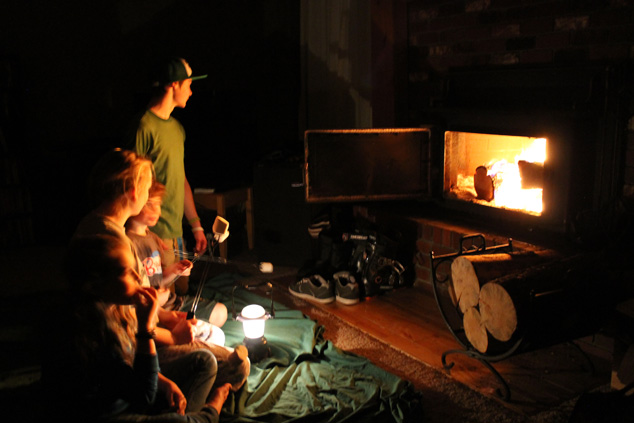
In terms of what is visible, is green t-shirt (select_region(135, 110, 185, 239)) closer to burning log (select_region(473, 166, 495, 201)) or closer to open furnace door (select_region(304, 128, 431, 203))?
open furnace door (select_region(304, 128, 431, 203))

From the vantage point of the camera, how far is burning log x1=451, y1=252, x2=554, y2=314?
238 centimetres

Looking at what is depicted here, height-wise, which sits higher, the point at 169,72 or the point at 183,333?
the point at 169,72

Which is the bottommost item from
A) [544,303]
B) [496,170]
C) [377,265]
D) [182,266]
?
[377,265]

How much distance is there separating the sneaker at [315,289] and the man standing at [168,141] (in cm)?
77

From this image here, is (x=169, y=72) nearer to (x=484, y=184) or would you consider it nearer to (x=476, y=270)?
(x=476, y=270)

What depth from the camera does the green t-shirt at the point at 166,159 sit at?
8.86ft

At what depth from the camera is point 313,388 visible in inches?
95.3

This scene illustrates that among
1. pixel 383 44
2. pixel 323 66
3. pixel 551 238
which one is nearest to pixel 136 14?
pixel 323 66

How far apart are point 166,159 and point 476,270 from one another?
56.7 inches

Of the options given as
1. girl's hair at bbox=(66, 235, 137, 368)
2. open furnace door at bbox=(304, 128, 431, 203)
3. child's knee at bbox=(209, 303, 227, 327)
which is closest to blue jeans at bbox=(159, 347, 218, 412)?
girl's hair at bbox=(66, 235, 137, 368)

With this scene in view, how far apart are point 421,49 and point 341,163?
0.89 metres

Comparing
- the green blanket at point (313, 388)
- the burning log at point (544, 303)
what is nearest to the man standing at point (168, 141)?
the green blanket at point (313, 388)

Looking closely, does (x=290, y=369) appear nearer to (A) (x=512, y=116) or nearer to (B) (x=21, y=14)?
(A) (x=512, y=116)

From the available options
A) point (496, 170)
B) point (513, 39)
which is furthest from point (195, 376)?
point (513, 39)
